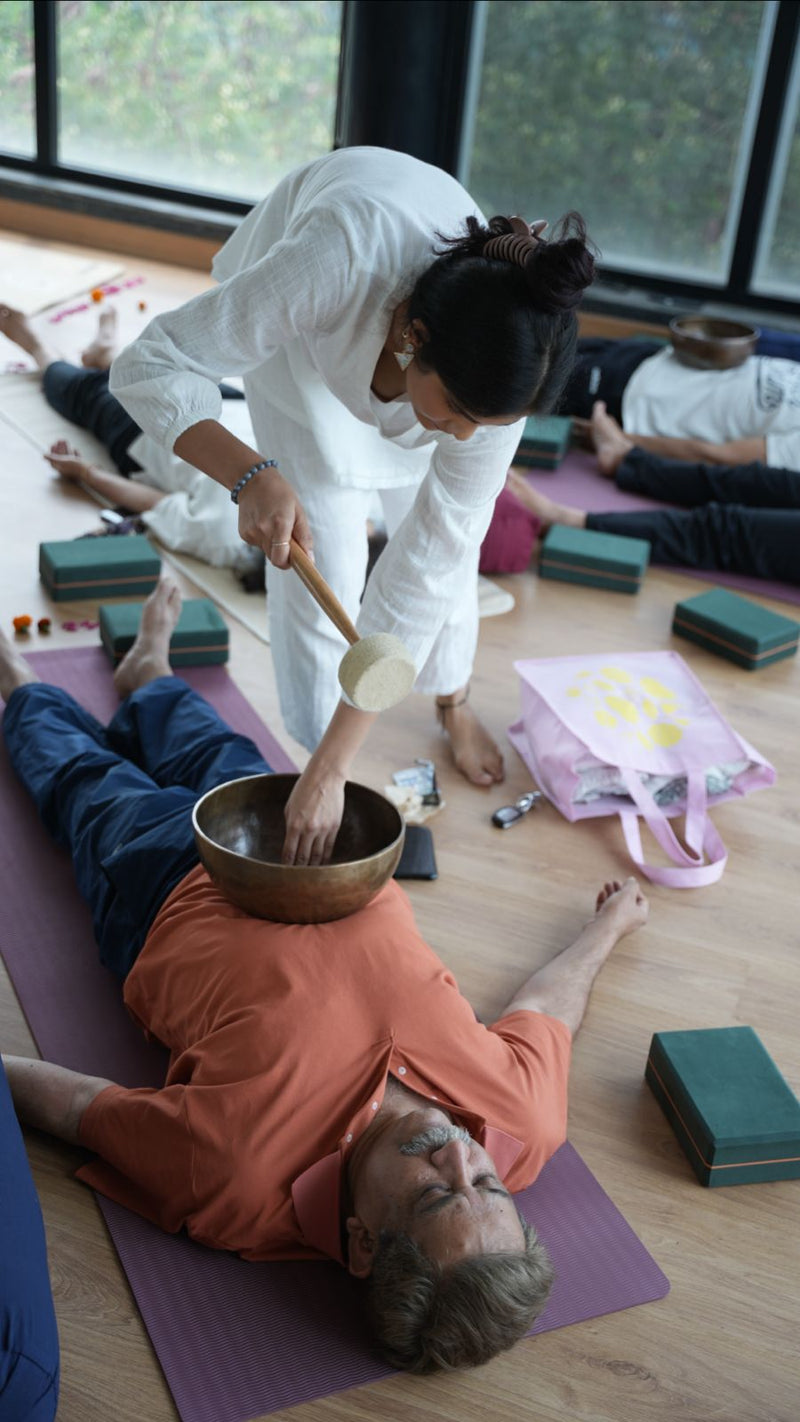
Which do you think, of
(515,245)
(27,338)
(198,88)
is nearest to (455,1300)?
(515,245)

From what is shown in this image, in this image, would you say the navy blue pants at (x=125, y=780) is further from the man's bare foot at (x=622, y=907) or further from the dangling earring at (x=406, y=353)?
the dangling earring at (x=406, y=353)

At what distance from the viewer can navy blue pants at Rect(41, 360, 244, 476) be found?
3.82m

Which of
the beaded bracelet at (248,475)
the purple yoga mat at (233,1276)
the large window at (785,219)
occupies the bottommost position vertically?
the purple yoga mat at (233,1276)

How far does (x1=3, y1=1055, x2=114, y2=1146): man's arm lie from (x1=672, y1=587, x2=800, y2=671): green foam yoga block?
1959mm

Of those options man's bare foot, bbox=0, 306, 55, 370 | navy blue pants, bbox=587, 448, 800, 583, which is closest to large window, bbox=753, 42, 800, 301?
navy blue pants, bbox=587, 448, 800, 583

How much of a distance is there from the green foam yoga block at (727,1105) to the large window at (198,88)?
15.9 ft

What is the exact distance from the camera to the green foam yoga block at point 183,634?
2908 mm

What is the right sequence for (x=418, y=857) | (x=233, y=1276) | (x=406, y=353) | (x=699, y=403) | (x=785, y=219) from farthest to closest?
(x=785, y=219), (x=699, y=403), (x=418, y=857), (x=406, y=353), (x=233, y=1276)

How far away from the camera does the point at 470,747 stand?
9.11ft

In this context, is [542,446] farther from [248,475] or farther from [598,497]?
[248,475]

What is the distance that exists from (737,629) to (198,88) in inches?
157

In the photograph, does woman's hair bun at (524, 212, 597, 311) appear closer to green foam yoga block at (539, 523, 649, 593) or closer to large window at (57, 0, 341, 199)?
green foam yoga block at (539, 523, 649, 593)

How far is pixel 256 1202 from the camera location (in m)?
1.62

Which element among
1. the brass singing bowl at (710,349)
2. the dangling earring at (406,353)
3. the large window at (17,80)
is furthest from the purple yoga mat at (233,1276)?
the large window at (17,80)
